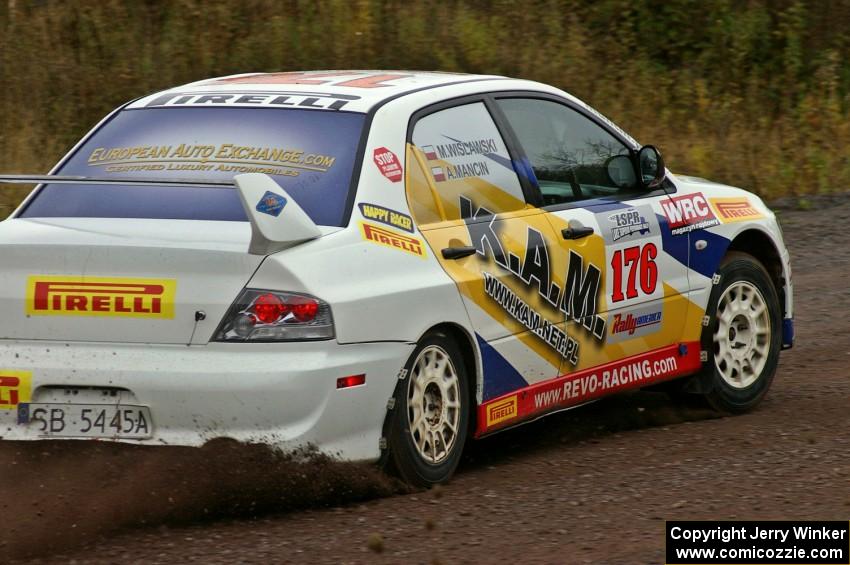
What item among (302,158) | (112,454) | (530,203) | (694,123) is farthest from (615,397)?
(694,123)

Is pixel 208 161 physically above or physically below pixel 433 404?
above

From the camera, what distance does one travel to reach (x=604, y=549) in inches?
194

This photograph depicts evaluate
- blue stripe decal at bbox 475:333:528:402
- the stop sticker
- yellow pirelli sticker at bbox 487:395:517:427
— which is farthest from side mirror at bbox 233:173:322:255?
yellow pirelli sticker at bbox 487:395:517:427

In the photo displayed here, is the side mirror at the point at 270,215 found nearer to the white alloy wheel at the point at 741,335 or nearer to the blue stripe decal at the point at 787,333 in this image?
the white alloy wheel at the point at 741,335

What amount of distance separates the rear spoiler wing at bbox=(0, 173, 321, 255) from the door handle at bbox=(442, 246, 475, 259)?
28.4 inches

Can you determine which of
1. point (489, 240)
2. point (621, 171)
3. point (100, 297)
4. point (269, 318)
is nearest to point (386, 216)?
point (489, 240)

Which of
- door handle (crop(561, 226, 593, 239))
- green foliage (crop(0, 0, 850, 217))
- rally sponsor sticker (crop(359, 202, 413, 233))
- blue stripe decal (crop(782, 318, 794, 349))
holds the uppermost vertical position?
rally sponsor sticker (crop(359, 202, 413, 233))

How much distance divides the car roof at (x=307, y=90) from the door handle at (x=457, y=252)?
661mm

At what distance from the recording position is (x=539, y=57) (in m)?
17.9

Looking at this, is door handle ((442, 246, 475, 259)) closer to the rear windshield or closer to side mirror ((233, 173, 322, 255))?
the rear windshield

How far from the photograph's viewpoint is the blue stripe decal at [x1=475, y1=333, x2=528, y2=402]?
6094 mm

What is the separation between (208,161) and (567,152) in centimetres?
183

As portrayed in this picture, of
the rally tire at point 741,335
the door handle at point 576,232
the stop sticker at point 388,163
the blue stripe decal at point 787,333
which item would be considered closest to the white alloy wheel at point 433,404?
the stop sticker at point 388,163

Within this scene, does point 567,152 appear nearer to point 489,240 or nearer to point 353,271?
point 489,240
